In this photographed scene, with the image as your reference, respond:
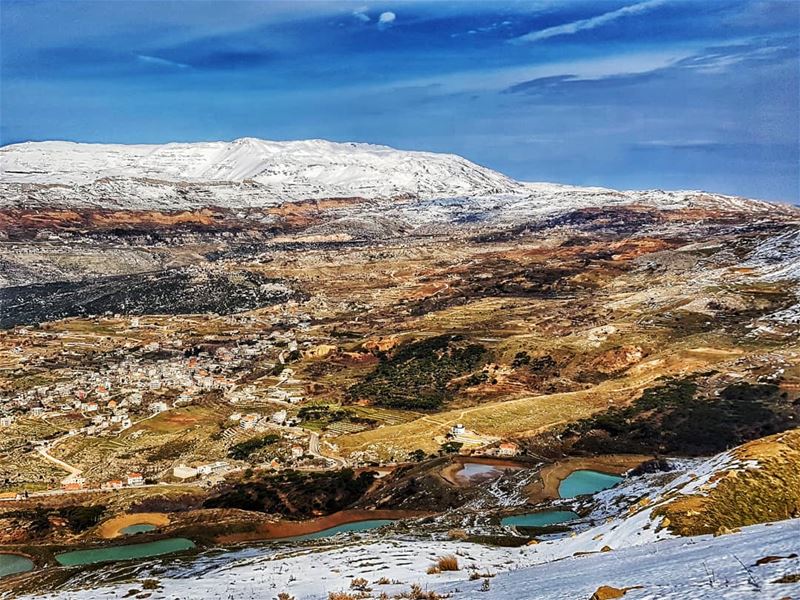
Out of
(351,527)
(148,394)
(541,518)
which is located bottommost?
(351,527)

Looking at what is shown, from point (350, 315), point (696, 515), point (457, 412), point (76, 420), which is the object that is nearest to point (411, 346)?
point (457, 412)

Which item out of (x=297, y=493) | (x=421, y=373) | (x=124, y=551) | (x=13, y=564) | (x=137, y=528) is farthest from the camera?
(x=421, y=373)

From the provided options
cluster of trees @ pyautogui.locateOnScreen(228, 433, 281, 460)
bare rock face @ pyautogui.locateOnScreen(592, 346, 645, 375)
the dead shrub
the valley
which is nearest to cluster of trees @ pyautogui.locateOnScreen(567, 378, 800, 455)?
the valley

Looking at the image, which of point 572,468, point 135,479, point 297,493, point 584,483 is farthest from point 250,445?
point 584,483

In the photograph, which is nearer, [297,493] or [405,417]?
[297,493]

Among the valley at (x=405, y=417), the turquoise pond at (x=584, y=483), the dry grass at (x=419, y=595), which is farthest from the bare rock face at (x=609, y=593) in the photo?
the turquoise pond at (x=584, y=483)

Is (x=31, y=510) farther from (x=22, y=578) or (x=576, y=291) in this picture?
(x=576, y=291)

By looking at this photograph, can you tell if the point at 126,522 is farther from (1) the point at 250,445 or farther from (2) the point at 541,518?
(2) the point at 541,518
